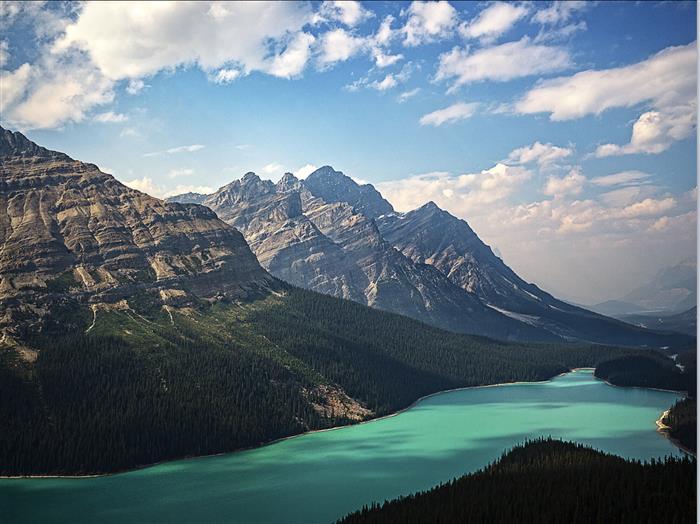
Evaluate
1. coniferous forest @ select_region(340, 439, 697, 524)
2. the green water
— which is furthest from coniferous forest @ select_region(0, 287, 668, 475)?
coniferous forest @ select_region(340, 439, 697, 524)

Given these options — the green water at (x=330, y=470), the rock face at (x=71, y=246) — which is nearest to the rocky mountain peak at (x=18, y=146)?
the rock face at (x=71, y=246)

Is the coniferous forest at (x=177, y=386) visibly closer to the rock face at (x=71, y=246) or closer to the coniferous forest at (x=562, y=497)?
the rock face at (x=71, y=246)

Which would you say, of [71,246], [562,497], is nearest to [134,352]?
[71,246]

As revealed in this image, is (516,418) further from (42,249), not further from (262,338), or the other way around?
(42,249)

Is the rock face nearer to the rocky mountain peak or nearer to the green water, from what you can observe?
the rocky mountain peak

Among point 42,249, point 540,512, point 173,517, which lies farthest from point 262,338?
point 540,512

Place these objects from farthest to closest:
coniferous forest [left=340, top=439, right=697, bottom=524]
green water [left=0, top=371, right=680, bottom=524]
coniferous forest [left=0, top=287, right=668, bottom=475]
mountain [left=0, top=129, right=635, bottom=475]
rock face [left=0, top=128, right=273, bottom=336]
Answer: rock face [left=0, top=128, right=273, bottom=336], mountain [left=0, top=129, right=635, bottom=475], coniferous forest [left=0, top=287, right=668, bottom=475], green water [left=0, top=371, right=680, bottom=524], coniferous forest [left=340, top=439, right=697, bottom=524]
